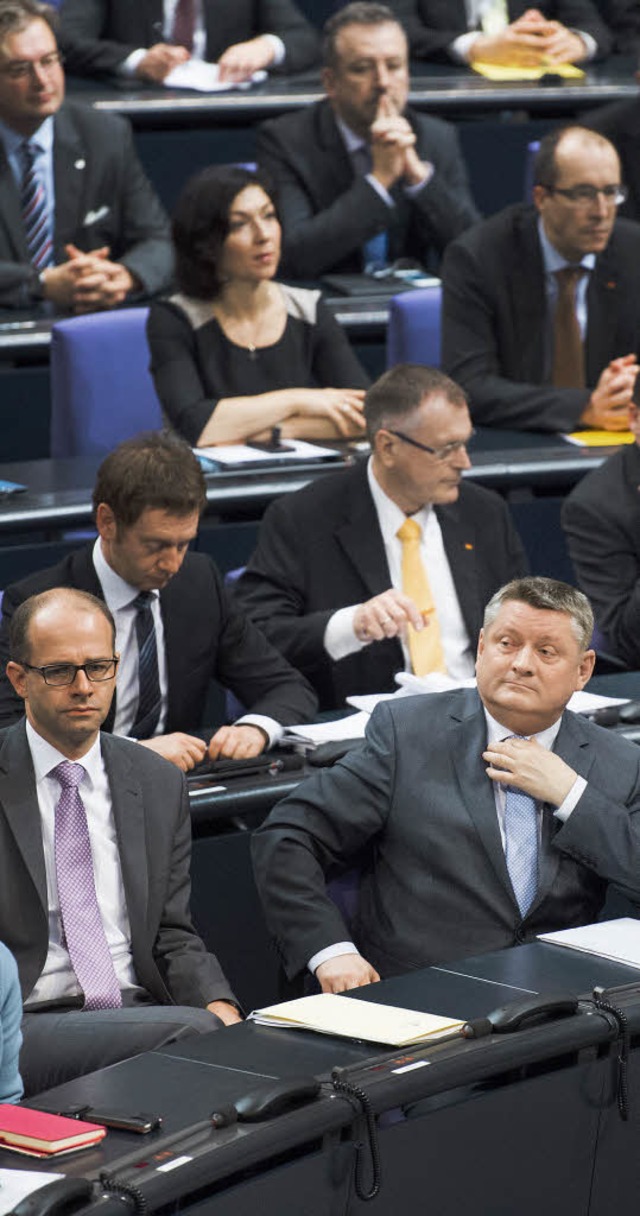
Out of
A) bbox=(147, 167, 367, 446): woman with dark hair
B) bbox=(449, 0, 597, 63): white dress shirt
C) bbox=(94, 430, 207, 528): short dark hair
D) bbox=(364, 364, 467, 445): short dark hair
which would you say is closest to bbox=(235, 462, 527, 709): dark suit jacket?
bbox=(364, 364, 467, 445): short dark hair

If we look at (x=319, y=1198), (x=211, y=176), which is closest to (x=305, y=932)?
(x=319, y=1198)

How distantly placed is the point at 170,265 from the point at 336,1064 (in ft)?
11.2

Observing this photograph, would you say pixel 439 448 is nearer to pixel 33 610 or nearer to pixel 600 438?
pixel 600 438

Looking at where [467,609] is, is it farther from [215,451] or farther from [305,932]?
[305,932]

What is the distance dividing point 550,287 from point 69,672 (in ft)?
8.40

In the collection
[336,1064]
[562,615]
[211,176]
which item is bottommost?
[336,1064]

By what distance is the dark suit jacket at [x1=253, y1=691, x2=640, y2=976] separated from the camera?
303 centimetres

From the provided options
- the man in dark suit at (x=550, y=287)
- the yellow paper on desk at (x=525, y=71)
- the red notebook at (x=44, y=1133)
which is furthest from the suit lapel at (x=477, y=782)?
the yellow paper on desk at (x=525, y=71)

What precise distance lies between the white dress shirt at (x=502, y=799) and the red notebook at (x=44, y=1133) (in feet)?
2.74

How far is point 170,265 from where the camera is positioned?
17.8ft

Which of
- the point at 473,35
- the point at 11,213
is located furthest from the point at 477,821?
the point at 473,35

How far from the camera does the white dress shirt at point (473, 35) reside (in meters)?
6.59

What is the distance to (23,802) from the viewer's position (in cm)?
295

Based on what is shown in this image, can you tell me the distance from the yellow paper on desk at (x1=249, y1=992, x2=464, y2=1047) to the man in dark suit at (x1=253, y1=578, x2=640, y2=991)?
1.38 ft
